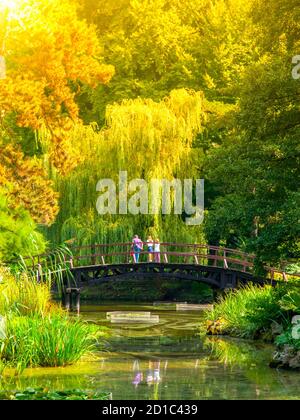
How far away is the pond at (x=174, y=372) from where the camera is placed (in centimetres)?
1698

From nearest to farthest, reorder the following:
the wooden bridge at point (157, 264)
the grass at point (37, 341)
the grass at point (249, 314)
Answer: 1. the grass at point (37, 341)
2. the grass at point (249, 314)
3. the wooden bridge at point (157, 264)

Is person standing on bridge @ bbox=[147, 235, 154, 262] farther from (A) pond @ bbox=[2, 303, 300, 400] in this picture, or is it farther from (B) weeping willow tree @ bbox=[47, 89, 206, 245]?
(A) pond @ bbox=[2, 303, 300, 400]

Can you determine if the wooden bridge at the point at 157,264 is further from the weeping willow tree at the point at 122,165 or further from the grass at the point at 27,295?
the grass at the point at 27,295

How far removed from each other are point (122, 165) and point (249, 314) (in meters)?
15.1

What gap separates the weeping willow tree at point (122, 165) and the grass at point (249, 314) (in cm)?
1123

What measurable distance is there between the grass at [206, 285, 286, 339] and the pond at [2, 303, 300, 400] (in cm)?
62

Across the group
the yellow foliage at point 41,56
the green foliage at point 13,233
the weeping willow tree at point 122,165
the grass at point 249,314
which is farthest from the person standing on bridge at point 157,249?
the yellow foliage at point 41,56


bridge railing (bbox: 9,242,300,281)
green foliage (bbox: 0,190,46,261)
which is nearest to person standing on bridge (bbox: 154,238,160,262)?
bridge railing (bbox: 9,242,300,281)

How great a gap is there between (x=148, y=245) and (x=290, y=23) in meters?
16.3

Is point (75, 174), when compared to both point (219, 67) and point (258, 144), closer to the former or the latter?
point (219, 67)

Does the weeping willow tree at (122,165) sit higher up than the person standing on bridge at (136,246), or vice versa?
the weeping willow tree at (122,165)

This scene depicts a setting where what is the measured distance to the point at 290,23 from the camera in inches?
979

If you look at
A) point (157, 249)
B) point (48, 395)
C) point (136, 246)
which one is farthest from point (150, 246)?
point (48, 395)
